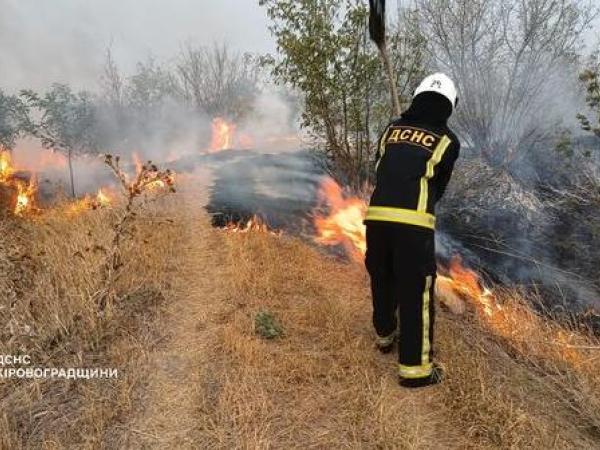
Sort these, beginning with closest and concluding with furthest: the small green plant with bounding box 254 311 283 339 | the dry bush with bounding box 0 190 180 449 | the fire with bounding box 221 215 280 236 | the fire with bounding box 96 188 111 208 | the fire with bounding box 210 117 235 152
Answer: the dry bush with bounding box 0 190 180 449 < the small green plant with bounding box 254 311 283 339 < the fire with bounding box 96 188 111 208 < the fire with bounding box 221 215 280 236 < the fire with bounding box 210 117 235 152

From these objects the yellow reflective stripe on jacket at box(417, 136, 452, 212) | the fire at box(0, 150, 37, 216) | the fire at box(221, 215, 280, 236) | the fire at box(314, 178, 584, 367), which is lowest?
the fire at box(314, 178, 584, 367)

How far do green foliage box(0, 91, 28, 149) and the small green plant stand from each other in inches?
606

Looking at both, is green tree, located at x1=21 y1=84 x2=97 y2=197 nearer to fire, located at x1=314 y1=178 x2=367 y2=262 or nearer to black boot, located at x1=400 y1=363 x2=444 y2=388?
fire, located at x1=314 y1=178 x2=367 y2=262

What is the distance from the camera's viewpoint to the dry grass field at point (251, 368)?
3.27m

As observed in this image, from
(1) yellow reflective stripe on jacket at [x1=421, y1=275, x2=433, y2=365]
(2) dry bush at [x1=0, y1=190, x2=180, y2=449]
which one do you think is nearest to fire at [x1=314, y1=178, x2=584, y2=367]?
(1) yellow reflective stripe on jacket at [x1=421, y1=275, x2=433, y2=365]

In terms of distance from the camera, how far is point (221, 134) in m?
23.7

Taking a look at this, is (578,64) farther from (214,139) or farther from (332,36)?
(214,139)

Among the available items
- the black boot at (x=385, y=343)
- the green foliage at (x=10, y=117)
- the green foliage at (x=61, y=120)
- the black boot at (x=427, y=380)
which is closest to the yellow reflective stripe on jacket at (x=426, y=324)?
the black boot at (x=427, y=380)

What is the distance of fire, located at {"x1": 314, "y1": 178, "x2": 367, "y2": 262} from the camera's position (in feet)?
23.3

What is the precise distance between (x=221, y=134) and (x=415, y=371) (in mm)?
21309

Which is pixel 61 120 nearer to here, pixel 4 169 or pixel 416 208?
pixel 4 169

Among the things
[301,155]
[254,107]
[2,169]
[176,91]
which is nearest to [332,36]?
[301,155]

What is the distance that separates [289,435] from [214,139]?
865 inches

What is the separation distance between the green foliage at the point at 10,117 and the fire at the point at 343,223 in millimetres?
12727
